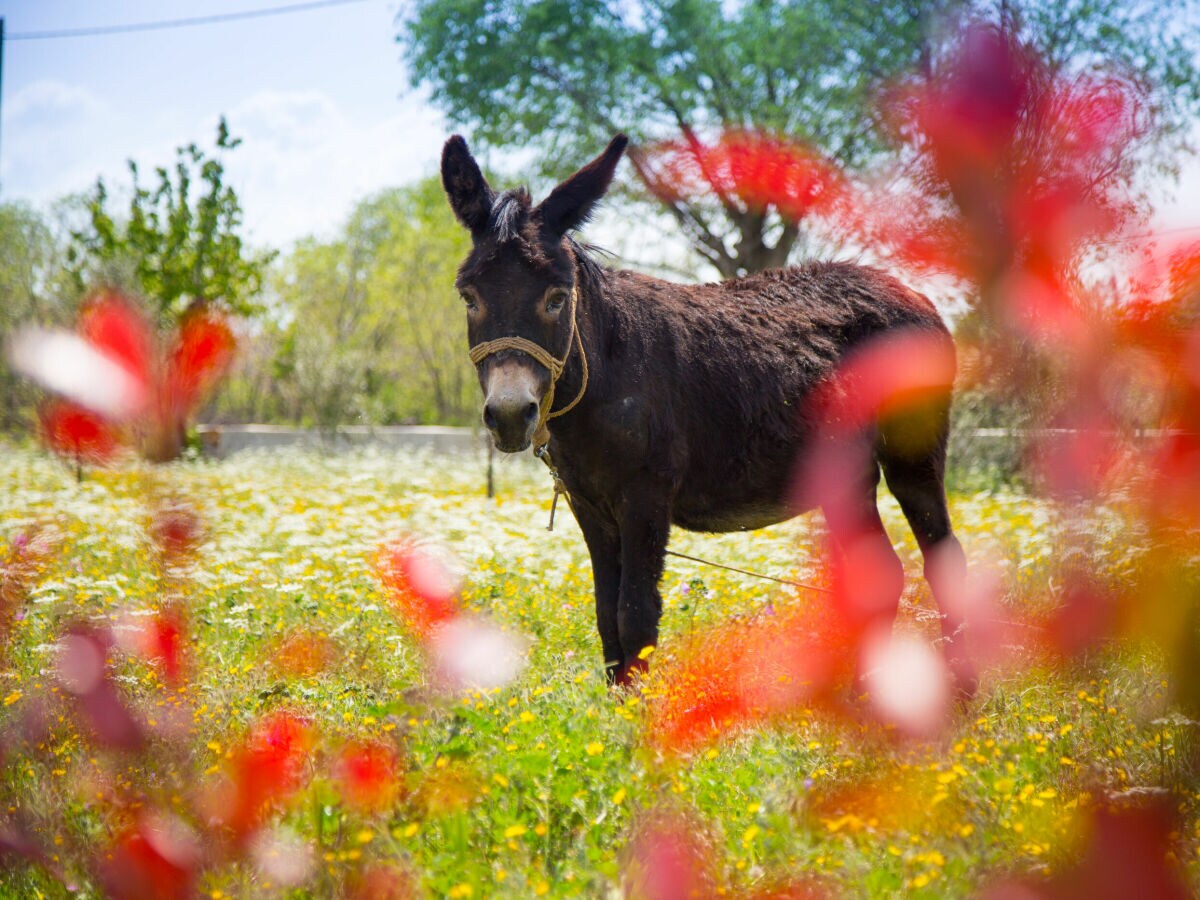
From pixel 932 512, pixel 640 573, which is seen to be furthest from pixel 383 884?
pixel 932 512

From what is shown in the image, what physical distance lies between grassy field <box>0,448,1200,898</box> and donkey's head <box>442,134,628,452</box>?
1.03 meters

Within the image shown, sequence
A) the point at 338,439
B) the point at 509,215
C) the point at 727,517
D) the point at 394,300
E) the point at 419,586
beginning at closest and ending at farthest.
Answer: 1. the point at 509,215
2. the point at 727,517
3. the point at 419,586
4. the point at 338,439
5. the point at 394,300

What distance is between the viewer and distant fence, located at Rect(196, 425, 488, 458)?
1838 centimetres

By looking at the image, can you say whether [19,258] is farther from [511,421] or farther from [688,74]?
[511,421]

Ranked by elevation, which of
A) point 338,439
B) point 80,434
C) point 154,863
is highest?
point 154,863

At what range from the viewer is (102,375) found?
1299 centimetres

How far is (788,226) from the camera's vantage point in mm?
14781

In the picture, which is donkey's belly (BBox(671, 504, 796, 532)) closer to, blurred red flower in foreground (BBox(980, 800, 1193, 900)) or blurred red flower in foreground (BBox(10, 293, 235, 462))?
blurred red flower in foreground (BBox(980, 800, 1193, 900))

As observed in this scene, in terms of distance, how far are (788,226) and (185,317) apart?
10.4 meters

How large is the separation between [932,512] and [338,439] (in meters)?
16.1

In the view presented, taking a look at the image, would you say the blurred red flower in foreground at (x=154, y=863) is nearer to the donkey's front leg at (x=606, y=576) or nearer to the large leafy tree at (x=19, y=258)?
the donkey's front leg at (x=606, y=576)

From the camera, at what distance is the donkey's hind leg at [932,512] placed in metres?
4.45

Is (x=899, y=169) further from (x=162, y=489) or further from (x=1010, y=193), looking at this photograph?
(x=162, y=489)

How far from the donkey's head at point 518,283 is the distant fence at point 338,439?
41.7ft
